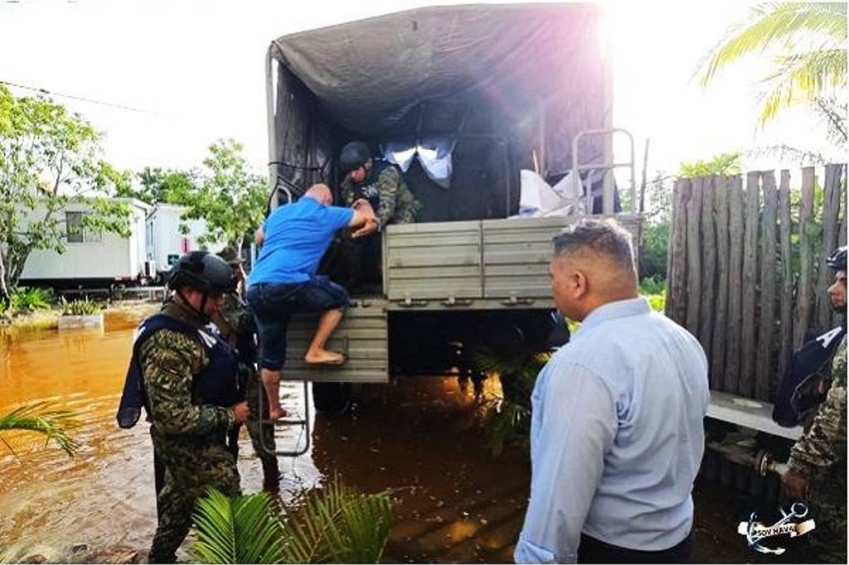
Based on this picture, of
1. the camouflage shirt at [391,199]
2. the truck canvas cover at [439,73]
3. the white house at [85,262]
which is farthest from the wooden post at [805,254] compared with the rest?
the white house at [85,262]

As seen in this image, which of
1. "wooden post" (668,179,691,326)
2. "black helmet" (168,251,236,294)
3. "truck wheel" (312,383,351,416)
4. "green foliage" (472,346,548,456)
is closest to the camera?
"black helmet" (168,251,236,294)

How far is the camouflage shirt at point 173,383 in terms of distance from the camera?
272 centimetres

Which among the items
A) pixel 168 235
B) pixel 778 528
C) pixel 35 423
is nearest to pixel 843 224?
pixel 778 528

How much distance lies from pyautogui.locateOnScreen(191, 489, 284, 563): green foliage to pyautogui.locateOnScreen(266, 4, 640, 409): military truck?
1.72 metres

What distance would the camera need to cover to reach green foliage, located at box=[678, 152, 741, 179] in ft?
54.8

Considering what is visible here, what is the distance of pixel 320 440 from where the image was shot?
224 inches

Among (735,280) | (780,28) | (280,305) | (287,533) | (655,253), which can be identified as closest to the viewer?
(287,533)

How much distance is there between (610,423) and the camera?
4.85ft

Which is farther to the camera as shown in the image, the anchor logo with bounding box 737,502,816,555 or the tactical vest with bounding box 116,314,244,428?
the anchor logo with bounding box 737,502,816,555

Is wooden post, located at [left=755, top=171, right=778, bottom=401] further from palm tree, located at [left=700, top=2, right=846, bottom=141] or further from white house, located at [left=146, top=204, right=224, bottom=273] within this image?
white house, located at [left=146, top=204, right=224, bottom=273]

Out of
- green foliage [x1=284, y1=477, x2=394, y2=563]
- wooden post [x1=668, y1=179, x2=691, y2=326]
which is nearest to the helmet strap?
green foliage [x1=284, y1=477, x2=394, y2=563]

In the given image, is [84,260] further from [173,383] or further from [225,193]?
[173,383]

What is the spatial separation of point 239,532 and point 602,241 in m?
1.80

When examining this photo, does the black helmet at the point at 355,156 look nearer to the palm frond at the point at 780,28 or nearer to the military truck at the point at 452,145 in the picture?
the military truck at the point at 452,145
